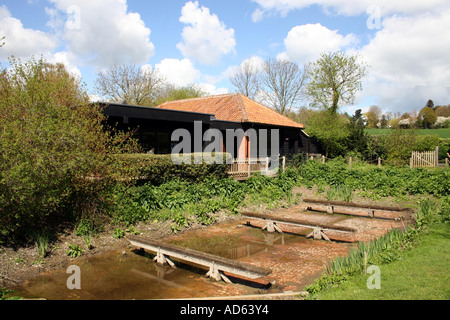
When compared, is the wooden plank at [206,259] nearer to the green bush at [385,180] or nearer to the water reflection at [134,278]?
the water reflection at [134,278]

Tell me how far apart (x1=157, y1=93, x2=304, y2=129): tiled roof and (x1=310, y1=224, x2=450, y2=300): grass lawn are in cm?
1565

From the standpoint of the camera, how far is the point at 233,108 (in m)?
24.5

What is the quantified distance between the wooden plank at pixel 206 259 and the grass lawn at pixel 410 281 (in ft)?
4.39

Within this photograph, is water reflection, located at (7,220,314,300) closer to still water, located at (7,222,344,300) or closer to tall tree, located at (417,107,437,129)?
still water, located at (7,222,344,300)

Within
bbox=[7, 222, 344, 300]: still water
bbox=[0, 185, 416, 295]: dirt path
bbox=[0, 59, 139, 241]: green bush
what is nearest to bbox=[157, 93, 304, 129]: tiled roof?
bbox=[0, 185, 416, 295]: dirt path

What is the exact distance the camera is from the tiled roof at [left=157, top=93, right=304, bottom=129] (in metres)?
23.2

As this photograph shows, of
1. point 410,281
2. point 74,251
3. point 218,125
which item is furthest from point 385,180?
point 74,251

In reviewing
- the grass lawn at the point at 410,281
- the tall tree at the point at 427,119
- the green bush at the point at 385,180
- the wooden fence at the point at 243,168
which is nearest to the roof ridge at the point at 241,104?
the wooden fence at the point at 243,168

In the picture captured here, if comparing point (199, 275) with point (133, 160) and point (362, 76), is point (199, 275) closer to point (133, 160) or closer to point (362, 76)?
point (133, 160)

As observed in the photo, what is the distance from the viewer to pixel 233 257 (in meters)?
8.99

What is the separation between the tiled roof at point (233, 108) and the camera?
2319cm

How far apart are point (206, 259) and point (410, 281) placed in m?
3.92
